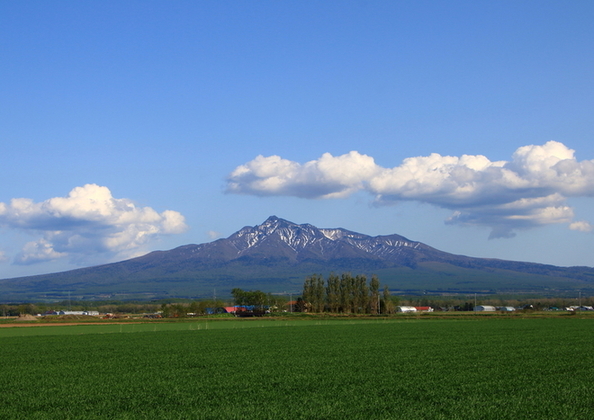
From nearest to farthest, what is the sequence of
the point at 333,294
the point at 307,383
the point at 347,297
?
the point at 307,383, the point at 347,297, the point at 333,294

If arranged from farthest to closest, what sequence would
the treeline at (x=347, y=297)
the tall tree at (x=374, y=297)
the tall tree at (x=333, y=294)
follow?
the tall tree at (x=333, y=294), the treeline at (x=347, y=297), the tall tree at (x=374, y=297)

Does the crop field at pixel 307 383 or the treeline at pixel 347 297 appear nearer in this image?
the crop field at pixel 307 383

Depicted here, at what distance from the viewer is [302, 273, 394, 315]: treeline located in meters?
150

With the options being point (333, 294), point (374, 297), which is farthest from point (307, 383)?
point (333, 294)

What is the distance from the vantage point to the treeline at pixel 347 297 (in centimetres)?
15012

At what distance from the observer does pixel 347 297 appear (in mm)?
154250

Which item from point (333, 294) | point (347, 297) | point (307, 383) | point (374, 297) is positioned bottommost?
point (374, 297)

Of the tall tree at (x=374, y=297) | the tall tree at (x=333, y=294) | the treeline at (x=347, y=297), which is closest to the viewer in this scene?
the tall tree at (x=374, y=297)

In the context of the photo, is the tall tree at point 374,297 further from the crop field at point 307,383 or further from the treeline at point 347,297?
the crop field at point 307,383

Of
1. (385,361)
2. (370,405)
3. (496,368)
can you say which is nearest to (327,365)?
(385,361)

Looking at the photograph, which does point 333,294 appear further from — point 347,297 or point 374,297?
point 374,297

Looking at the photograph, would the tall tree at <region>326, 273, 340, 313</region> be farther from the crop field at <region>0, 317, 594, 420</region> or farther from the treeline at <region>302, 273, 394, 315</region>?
the crop field at <region>0, 317, 594, 420</region>

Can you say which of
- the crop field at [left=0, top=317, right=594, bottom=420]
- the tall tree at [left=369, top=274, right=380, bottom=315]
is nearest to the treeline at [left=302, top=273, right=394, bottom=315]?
the tall tree at [left=369, top=274, right=380, bottom=315]

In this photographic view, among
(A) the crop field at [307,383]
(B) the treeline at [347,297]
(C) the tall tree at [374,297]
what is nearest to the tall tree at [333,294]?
(B) the treeline at [347,297]
